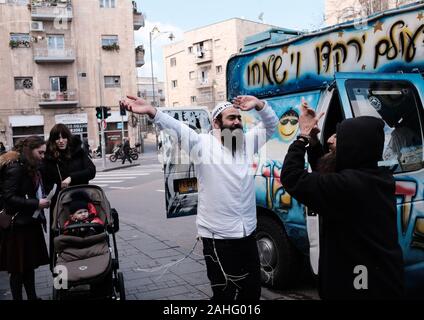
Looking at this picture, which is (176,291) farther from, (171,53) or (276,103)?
(171,53)

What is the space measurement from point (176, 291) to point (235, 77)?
9.01 feet

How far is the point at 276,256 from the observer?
466 cm

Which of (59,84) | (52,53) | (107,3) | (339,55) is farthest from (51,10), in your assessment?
(339,55)

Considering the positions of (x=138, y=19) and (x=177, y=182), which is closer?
(x=177, y=182)

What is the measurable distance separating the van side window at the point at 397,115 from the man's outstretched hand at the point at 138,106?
1.74 metres

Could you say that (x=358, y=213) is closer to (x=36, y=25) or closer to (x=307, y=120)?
(x=307, y=120)

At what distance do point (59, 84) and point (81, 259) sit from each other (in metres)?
35.5

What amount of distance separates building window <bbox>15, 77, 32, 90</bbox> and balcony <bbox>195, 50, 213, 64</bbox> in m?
20.8

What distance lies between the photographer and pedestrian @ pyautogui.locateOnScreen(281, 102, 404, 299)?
2133 millimetres

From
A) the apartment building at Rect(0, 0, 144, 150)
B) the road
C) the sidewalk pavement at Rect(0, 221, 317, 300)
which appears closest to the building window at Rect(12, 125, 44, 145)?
the apartment building at Rect(0, 0, 144, 150)

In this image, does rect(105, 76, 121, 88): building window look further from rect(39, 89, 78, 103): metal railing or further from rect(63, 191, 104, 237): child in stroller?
rect(63, 191, 104, 237): child in stroller

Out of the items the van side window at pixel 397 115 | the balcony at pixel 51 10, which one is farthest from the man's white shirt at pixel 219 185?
the balcony at pixel 51 10

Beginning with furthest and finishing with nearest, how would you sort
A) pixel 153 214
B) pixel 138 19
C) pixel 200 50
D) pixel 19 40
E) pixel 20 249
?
pixel 200 50 < pixel 138 19 < pixel 19 40 < pixel 153 214 < pixel 20 249
